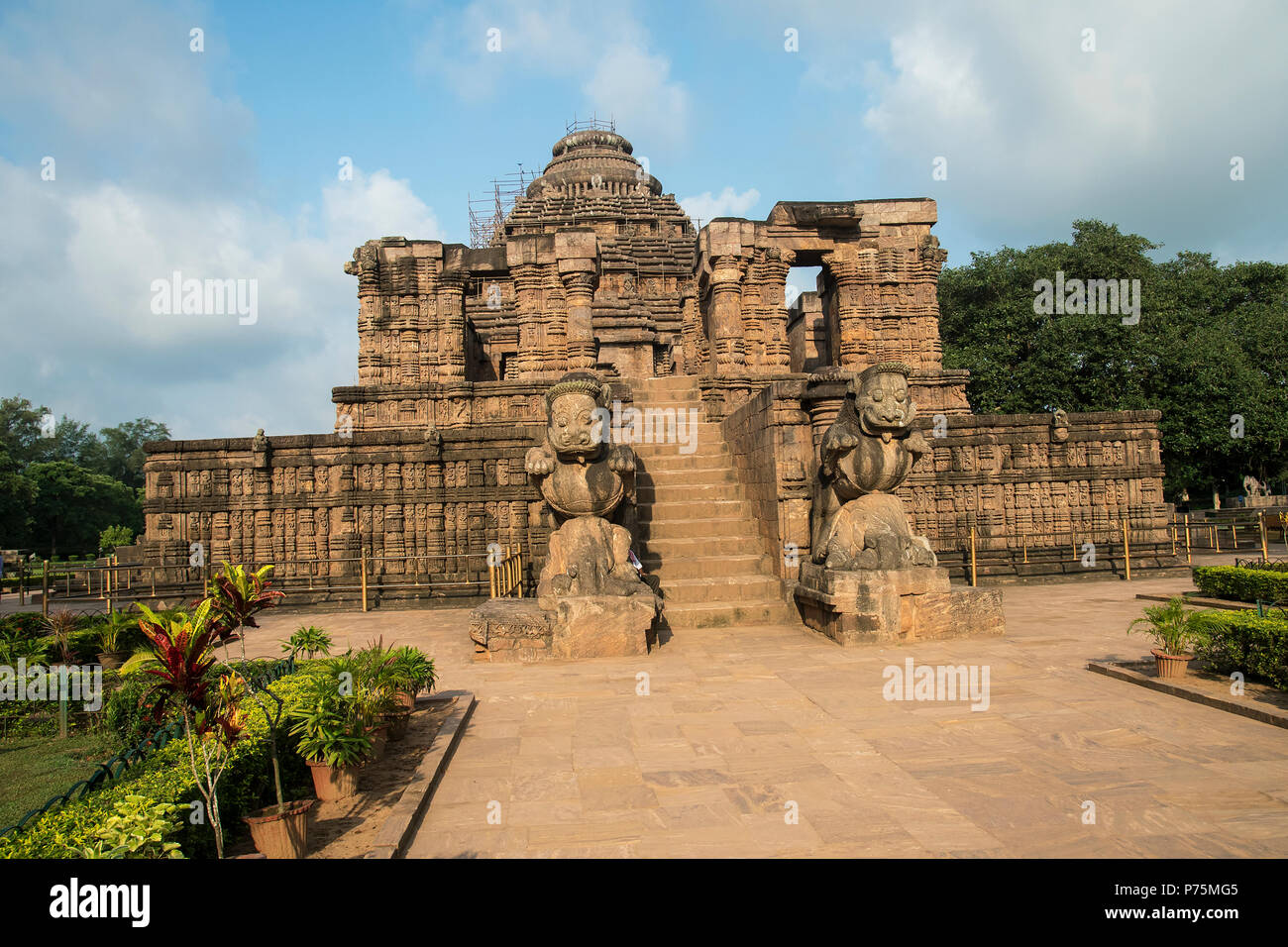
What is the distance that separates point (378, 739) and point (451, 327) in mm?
14992

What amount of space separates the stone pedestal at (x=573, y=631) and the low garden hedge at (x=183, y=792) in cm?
304

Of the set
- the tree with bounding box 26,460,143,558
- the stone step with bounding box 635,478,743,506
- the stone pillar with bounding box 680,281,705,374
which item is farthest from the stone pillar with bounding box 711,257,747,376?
the tree with bounding box 26,460,143,558

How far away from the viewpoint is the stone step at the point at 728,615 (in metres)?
9.18

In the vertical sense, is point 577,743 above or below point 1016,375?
below

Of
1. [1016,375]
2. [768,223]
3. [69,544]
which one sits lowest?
[69,544]

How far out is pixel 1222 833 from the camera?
132 inches

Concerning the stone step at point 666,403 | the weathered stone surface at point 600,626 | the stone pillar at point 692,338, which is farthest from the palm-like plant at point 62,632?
the stone pillar at point 692,338

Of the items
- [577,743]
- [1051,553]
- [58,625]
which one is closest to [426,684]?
[577,743]

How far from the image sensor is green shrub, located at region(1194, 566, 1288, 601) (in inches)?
333

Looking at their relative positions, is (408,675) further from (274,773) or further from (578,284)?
(578,284)

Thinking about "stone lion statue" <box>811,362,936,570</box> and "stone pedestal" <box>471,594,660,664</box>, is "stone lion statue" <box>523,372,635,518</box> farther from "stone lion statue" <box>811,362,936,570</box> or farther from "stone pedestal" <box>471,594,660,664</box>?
"stone lion statue" <box>811,362,936,570</box>

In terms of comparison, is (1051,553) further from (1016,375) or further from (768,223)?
(1016,375)

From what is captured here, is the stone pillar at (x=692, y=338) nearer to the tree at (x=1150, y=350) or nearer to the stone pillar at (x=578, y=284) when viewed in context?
the stone pillar at (x=578, y=284)

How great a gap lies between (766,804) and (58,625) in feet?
25.7
